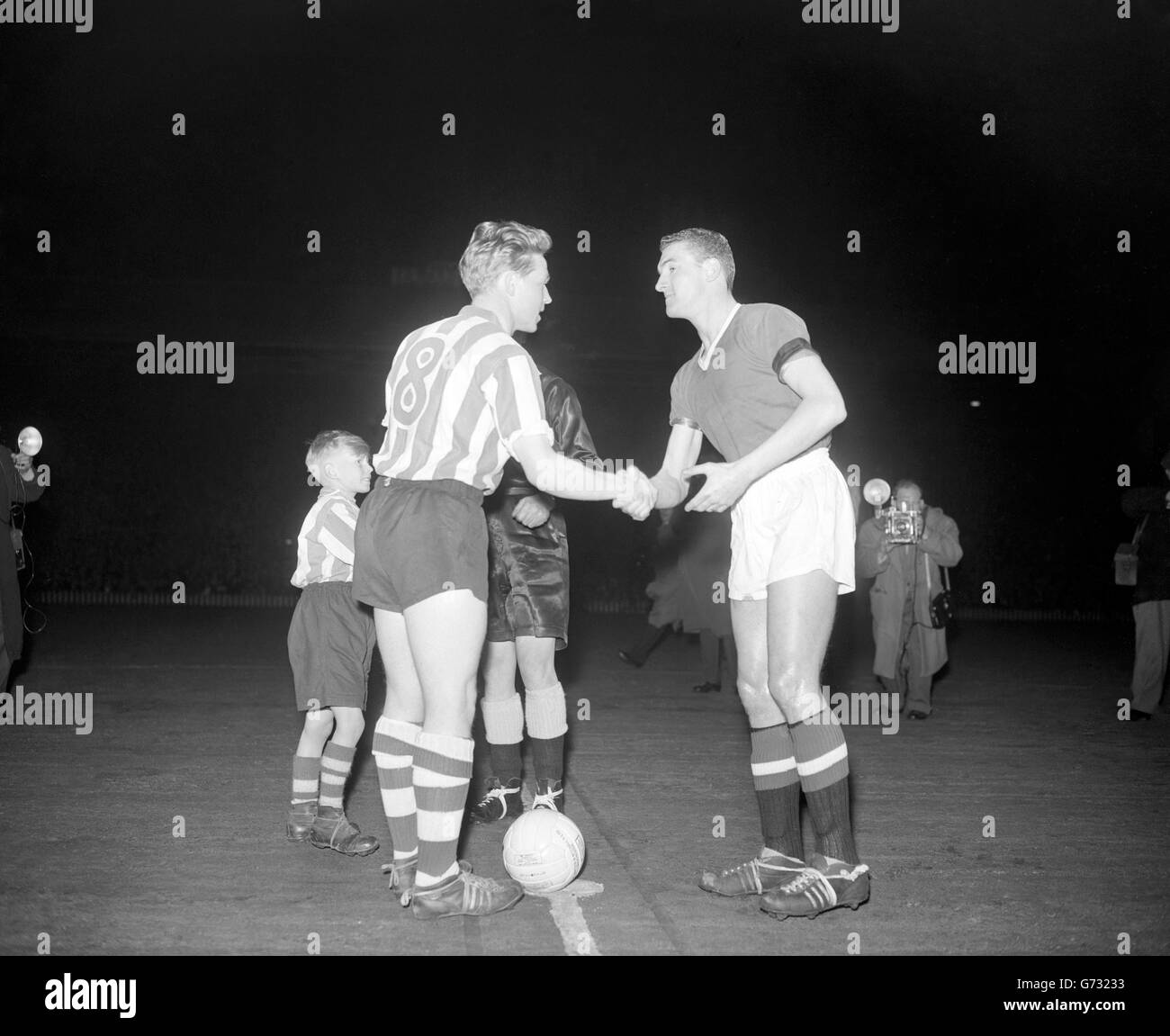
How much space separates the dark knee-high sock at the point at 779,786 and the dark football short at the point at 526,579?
1.23 m

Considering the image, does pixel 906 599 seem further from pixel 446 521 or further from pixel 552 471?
pixel 446 521

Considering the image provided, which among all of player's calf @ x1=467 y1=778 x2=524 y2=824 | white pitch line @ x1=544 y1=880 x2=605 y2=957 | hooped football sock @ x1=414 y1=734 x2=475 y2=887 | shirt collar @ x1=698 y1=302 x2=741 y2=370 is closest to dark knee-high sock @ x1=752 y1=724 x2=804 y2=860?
white pitch line @ x1=544 y1=880 x2=605 y2=957

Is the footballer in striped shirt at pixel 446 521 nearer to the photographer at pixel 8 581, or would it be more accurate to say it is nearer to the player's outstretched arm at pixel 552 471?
the player's outstretched arm at pixel 552 471

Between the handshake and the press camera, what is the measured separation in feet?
16.6

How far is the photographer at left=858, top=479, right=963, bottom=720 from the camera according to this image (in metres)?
8.43

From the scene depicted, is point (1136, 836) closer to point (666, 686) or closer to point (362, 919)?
point (362, 919)

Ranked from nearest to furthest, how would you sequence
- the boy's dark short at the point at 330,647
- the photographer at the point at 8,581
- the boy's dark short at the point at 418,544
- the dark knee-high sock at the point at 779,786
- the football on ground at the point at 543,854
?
the boy's dark short at the point at 418,544, the football on ground at the point at 543,854, the dark knee-high sock at the point at 779,786, the boy's dark short at the point at 330,647, the photographer at the point at 8,581

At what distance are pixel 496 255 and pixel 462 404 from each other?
0.65 metres

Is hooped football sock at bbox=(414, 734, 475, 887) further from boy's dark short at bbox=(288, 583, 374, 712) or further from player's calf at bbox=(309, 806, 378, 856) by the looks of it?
boy's dark short at bbox=(288, 583, 374, 712)

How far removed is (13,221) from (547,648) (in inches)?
696

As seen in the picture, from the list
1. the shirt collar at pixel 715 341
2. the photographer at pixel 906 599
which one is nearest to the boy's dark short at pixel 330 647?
the shirt collar at pixel 715 341

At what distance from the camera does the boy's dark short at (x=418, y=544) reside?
11.1ft

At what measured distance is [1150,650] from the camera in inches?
313

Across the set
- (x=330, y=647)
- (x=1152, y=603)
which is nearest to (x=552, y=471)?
(x=330, y=647)
